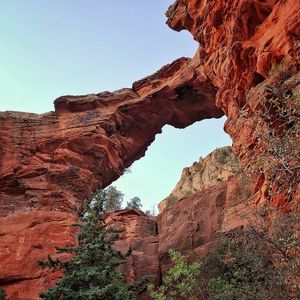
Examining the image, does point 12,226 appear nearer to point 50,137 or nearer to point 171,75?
point 50,137

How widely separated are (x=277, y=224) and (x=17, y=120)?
24402mm

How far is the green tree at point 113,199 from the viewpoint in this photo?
41.4m

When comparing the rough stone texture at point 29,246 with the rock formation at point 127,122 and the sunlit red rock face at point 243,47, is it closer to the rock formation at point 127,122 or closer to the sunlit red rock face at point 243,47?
the rock formation at point 127,122

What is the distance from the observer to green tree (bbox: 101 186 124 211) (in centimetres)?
4141

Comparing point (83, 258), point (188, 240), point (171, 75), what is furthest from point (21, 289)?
point (171, 75)

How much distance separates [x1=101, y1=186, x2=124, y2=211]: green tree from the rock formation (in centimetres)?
949

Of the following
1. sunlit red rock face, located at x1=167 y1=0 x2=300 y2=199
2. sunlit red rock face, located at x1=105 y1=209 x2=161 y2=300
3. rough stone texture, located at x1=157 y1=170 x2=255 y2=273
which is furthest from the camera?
sunlit red rock face, located at x1=105 y1=209 x2=161 y2=300

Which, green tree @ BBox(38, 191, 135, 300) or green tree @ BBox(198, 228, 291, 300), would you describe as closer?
green tree @ BBox(198, 228, 291, 300)

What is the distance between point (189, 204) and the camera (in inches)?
1059

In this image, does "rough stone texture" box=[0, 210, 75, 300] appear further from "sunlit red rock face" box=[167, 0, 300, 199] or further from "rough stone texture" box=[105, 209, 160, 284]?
"sunlit red rock face" box=[167, 0, 300, 199]

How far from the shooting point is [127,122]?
32.0m

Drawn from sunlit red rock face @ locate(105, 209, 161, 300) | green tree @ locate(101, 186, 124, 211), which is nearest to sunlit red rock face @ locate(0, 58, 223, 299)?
sunlit red rock face @ locate(105, 209, 161, 300)

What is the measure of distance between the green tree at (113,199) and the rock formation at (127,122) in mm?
9489

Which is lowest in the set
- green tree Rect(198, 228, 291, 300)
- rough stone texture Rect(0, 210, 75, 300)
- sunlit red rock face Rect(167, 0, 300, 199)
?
green tree Rect(198, 228, 291, 300)
